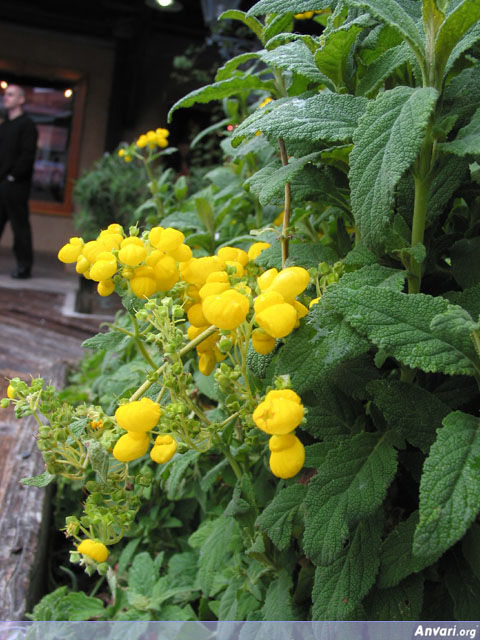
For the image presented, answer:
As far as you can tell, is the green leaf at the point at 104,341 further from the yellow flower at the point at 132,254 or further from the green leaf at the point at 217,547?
the green leaf at the point at 217,547

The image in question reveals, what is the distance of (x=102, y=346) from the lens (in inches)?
29.2

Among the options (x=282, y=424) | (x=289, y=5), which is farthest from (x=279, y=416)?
(x=289, y=5)

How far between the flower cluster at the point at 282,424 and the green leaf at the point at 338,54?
389 mm

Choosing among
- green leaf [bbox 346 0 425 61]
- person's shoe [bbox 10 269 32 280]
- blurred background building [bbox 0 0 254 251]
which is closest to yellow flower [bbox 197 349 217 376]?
green leaf [bbox 346 0 425 61]

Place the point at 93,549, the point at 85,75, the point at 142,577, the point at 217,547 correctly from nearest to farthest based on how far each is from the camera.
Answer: the point at 93,549
the point at 217,547
the point at 142,577
the point at 85,75

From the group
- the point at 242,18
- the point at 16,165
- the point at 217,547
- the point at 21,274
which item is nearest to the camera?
the point at 242,18

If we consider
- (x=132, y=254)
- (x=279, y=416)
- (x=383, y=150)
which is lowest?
(x=279, y=416)

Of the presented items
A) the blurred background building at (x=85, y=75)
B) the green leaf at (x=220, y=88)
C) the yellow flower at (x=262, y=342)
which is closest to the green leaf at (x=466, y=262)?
the yellow flower at (x=262, y=342)

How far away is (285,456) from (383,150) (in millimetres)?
286

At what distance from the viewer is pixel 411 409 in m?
0.64

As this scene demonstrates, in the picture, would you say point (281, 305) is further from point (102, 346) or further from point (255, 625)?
point (255, 625)

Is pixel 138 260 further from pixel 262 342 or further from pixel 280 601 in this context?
pixel 280 601

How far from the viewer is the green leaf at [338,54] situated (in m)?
0.67

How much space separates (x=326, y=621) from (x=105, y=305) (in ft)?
10.4
